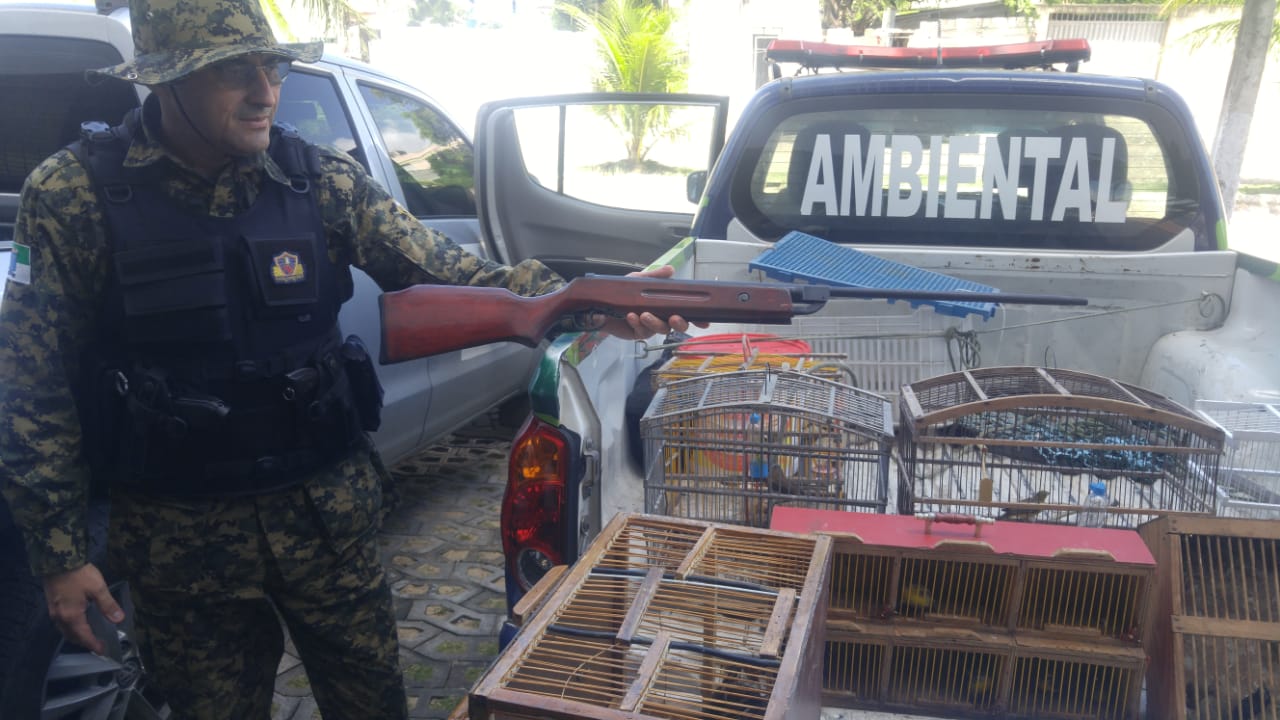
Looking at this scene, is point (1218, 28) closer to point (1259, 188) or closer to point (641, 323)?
point (1259, 188)

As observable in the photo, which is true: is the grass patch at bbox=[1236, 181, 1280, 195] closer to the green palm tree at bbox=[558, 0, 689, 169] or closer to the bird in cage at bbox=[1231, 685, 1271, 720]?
the green palm tree at bbox=[558, 0, 689, 169]

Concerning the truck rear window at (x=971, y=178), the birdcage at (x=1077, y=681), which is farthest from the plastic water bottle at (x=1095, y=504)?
the truck rear window at (x=971, y=178)

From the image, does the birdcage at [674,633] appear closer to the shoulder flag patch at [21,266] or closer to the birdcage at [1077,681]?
the birdcage at [1077,681]

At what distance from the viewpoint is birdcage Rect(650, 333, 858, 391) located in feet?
8.31

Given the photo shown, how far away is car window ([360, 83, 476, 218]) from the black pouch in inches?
70.1

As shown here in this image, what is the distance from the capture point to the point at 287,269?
186 cm

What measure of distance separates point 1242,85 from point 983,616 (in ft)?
30.6

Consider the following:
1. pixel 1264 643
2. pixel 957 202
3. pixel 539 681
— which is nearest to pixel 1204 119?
pixel 957 202

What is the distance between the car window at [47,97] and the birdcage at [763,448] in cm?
194

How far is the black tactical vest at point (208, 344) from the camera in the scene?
5.80ft

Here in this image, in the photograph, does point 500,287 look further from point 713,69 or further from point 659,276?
point 713,69

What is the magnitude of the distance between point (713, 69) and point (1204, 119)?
9.50 m

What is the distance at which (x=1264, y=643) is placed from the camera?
1.76 meters

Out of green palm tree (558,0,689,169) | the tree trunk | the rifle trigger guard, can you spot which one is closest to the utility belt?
the rifle trigger guard
